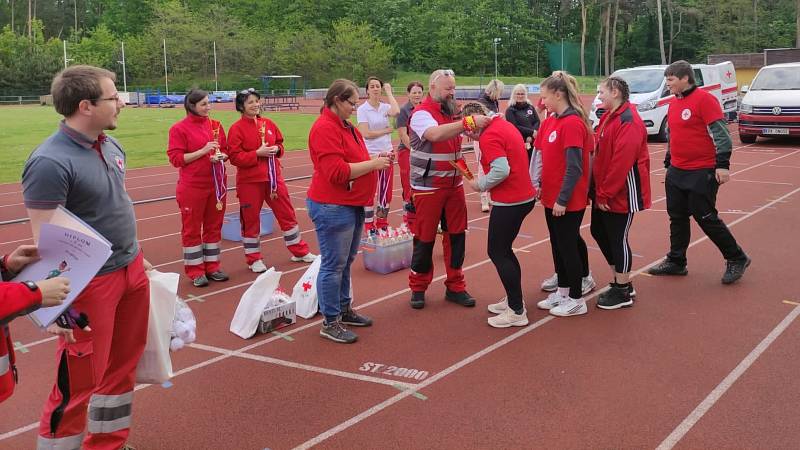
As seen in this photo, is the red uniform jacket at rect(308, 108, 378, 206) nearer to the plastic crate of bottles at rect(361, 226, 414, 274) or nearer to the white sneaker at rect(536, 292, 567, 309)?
the white sneaker at rect(536, 292, 567, 309)

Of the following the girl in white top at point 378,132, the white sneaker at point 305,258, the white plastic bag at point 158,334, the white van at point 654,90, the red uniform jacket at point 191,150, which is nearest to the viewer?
the white plastic bag at point 158,334

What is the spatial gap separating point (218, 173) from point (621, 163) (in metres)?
3.83

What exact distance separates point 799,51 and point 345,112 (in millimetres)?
29507

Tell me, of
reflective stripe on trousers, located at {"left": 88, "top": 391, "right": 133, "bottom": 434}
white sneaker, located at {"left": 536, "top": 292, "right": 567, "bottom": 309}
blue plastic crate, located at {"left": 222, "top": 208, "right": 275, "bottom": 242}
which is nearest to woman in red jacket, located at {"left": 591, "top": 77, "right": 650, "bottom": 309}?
white sneaker, located at {"left": 536, "top": 292, "right": 567, "bottom": 309}

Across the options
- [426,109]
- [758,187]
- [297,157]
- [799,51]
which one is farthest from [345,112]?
[799,51]

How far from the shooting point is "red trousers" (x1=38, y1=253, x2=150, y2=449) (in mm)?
3180

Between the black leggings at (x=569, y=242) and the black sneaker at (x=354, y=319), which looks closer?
the black leggings at (x=569, y=242)

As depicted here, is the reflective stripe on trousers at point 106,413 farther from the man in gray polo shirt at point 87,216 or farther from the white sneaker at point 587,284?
the white sneaker at point 587,284

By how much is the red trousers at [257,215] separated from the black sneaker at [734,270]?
433 cm

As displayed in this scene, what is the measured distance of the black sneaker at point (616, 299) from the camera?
5996mm

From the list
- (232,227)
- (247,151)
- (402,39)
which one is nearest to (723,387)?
(247,151)

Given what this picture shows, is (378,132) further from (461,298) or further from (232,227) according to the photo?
(461,298)

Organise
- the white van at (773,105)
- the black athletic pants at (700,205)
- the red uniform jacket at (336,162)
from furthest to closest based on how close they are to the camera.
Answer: the white van at (773,105)
the black athletic pants at (700,205)
the red uniform jacket at (336,162)

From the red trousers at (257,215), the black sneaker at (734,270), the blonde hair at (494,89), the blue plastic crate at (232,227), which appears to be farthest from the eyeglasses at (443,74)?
the blue plastic crate at (232,227)
